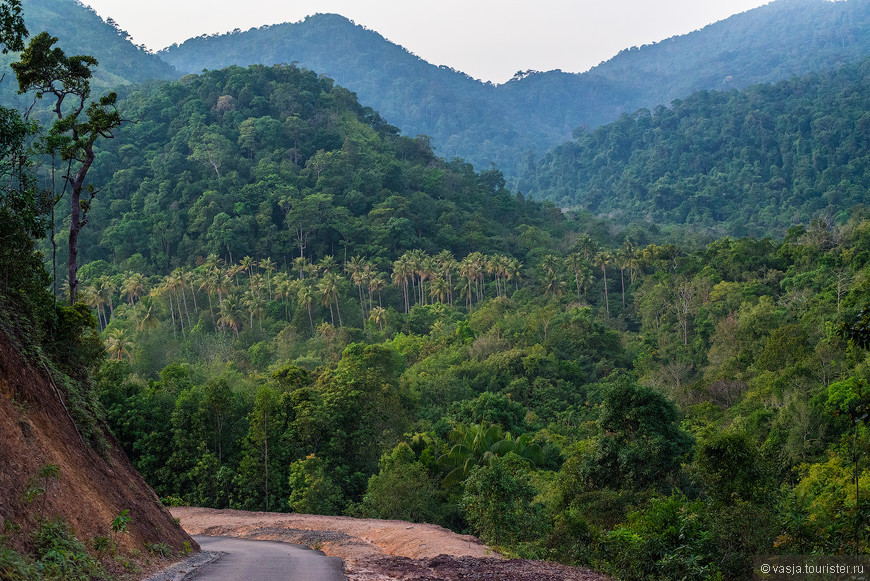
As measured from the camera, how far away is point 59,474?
51.1 feet

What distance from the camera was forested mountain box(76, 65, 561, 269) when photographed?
111 meters

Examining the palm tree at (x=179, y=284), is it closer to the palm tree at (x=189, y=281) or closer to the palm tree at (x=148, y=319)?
the palm tree at (x=189, y=281)

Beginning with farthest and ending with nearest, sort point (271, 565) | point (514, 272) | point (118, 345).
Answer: point (514, 272) < point (118, 345) < point (271, 565)

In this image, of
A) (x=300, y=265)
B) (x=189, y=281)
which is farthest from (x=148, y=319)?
(x=300, y=265)

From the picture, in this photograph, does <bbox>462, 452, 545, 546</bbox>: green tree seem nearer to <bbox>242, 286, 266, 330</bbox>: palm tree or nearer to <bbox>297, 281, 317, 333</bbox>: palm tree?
<bbox>297, 281, 317, 333</bbox>: palm tree

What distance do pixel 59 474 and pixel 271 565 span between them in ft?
19.3

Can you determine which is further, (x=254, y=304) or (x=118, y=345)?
(x=254, y=304)

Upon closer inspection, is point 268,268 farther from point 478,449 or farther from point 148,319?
point 478,449

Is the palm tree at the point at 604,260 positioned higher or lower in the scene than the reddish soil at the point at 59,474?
lower

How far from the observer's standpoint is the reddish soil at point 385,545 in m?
17.4

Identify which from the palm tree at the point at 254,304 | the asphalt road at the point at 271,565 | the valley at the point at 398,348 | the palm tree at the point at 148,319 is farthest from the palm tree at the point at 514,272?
the asphalt road at the point at 271,565

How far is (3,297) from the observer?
724 inches

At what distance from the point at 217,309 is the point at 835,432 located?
68.8 metres

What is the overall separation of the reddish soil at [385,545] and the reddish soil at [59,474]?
5.15 metres
